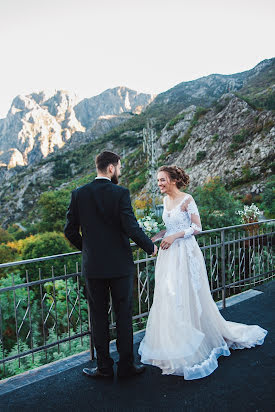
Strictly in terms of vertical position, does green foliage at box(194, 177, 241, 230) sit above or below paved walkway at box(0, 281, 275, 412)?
above

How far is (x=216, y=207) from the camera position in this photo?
9.98 metres

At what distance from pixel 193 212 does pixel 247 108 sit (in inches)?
1372

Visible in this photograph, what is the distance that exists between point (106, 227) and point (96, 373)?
137cm

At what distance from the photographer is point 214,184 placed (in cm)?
1022

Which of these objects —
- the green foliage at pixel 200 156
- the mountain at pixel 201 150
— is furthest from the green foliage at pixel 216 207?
the green foliage at pixel 200 156

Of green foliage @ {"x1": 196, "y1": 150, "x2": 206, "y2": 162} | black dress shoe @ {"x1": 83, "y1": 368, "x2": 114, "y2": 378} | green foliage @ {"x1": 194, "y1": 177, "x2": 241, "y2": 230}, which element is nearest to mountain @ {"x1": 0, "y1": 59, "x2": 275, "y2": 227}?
green foliage @ {"x1": 196, "y1": 150, "x2": 206, "y2": 162}

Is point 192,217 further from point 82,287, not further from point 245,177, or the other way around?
point 245,177

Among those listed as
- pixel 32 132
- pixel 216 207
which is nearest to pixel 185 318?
pixel 216 207

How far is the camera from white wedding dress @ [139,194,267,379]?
2.75m

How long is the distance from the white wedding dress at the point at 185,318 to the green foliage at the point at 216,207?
6.06m

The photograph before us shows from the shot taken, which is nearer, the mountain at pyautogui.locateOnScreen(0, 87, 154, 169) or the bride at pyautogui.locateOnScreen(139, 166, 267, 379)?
the bride at pyautogui.locateOnScreen(139, 166, 267, 379)

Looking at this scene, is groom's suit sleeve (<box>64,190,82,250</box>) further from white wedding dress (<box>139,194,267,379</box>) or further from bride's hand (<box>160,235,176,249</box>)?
white wedding dress (<box>139,194,267,379</box>)

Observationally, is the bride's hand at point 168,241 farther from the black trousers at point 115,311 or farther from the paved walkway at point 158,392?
the paved walkway at point 158,392

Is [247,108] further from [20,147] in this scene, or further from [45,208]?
[20,147]
